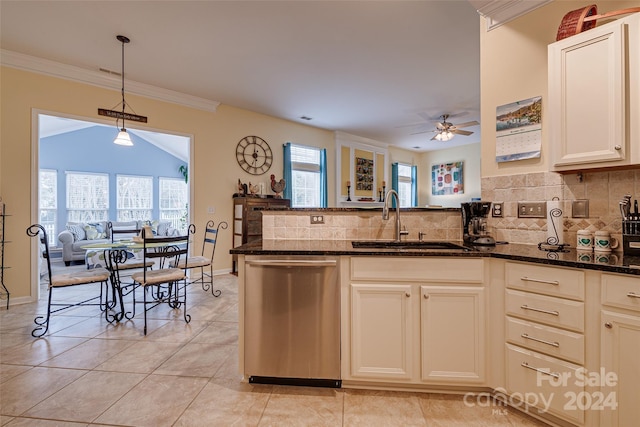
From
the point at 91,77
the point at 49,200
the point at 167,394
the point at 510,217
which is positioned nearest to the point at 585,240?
the point at 510,217

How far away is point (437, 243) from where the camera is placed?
2.14 meters

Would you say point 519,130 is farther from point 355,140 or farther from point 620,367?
point 355,140

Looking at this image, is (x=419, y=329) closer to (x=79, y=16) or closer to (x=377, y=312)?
(x=377, y=312)

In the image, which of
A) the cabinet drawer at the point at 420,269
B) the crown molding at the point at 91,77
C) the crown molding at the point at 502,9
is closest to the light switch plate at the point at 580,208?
the cabinet drawer at the point at 420,269

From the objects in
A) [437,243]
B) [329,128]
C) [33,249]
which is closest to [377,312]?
[437,243]

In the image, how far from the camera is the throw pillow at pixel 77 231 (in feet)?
20.4

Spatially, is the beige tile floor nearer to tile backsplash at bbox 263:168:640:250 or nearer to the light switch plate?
tile backsplash at bbox 263:168:640:250

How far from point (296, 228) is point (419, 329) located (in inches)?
44.1

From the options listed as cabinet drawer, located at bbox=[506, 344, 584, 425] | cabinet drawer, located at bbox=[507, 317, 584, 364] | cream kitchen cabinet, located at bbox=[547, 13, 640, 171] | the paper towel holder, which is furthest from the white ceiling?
cabinet drawer, located at bbox=[506, 344, 584, 425]

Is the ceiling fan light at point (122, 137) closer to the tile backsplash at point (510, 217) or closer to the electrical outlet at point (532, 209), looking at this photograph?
the tile backsplash at point (510, 217)

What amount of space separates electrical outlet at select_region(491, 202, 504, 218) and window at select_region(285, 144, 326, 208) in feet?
14.2

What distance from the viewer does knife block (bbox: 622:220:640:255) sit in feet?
5.04

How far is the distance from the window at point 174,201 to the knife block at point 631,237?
8642 mm

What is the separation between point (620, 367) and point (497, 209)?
1147 millimetres
